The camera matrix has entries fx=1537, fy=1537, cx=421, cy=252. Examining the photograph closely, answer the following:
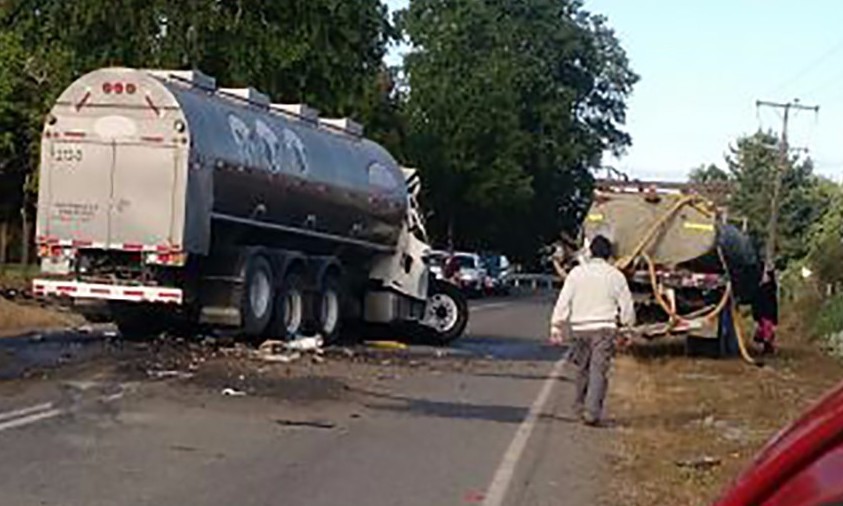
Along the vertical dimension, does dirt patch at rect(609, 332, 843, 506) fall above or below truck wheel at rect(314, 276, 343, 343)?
below

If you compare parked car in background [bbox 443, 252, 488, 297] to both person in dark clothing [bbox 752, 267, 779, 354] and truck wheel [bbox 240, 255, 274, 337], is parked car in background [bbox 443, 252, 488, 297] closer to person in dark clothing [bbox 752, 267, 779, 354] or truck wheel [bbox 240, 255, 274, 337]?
person in dark clothing [bbox 752, 267, 779, 354]

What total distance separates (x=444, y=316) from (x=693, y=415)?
11.1m

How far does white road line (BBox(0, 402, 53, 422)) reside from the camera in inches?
491

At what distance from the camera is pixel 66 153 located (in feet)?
63.1

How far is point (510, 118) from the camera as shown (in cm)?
7050

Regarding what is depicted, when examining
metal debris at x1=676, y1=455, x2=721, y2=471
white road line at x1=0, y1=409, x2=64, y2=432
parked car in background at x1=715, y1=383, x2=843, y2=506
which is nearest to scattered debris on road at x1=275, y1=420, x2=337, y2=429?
white road line at x1=0, y1=409, x2=64, y2=432

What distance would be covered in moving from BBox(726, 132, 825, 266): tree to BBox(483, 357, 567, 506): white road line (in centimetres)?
7198

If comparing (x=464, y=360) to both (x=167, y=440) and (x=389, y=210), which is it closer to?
(x=389, y=210)

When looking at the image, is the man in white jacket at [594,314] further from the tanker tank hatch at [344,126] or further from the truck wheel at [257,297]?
the tanker tank hatch at [344,126]

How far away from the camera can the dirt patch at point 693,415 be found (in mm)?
11414

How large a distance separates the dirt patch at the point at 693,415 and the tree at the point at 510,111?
41.1 meters

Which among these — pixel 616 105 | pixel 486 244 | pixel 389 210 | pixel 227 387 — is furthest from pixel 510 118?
pixel 227 387

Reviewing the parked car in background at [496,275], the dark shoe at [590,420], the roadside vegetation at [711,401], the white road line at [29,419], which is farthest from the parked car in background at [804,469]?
the parked car in background at [496,275]

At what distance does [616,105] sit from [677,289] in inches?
2398
